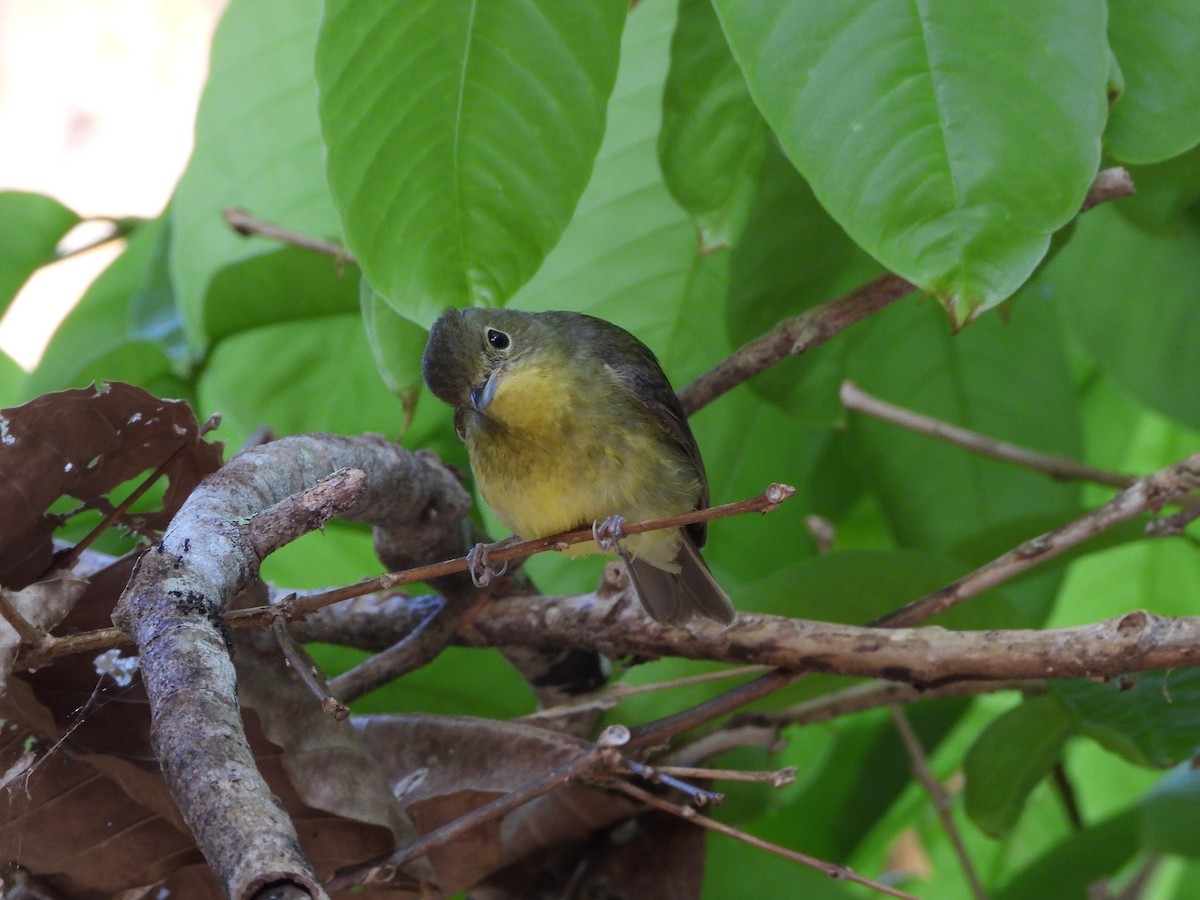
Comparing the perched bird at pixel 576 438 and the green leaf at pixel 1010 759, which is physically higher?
the perched bird at pixel 576 438

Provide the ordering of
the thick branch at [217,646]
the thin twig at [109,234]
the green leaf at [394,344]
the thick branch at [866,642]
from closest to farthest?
the thick branch at [217,646] → the thick branch at [866,642] → the green leaf at [394,344] → the thin twig at [109,234]

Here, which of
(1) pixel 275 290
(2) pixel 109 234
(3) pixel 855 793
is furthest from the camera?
(2) pixel 109 234

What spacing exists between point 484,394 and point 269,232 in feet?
1.49

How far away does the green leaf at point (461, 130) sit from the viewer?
55.7 inches

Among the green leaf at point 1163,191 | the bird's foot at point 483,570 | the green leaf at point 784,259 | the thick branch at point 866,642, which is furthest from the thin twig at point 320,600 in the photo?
the green leaf at point 1163,191

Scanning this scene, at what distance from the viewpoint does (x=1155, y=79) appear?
1.44 meters

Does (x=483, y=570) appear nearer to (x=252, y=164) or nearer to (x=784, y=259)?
(x=784, y=259)

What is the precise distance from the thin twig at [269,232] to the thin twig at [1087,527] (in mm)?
1061

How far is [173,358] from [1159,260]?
1.78 meters

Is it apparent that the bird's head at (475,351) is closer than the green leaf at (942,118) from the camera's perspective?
No

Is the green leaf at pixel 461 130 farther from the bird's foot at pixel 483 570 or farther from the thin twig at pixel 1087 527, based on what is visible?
the thin twig at pixel 1087 527

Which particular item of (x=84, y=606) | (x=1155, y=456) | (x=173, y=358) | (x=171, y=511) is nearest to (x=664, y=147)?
(x=171, y=511)

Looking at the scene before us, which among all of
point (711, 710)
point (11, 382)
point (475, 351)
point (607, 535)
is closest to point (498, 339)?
point (475, 351)

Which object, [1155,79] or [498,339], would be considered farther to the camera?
[498,339]
